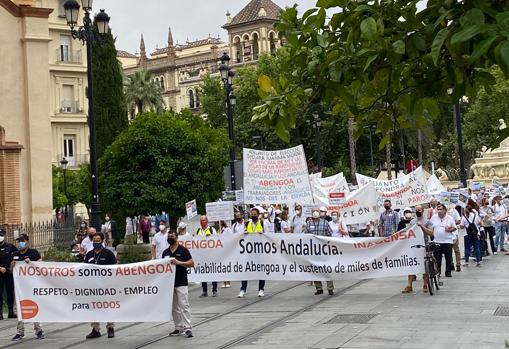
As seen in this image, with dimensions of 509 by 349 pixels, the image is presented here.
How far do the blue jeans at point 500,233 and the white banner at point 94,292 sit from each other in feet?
49.3

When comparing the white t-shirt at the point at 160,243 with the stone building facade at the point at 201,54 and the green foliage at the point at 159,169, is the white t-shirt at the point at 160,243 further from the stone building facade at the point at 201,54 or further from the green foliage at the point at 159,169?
the stone building facade at the point at 201,54

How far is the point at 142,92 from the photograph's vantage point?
96.4 meters

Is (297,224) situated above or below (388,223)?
above

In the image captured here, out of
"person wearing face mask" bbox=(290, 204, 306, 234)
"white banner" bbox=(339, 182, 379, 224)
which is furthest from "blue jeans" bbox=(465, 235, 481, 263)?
"white banner" bbox=(339, 182, 379, 224)

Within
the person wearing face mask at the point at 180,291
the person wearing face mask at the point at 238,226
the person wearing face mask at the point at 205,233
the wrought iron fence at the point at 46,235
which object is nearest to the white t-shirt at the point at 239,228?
the person wearing face mask at the point at 238,226

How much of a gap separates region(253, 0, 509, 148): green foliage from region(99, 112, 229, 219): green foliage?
Answer: 2490cm

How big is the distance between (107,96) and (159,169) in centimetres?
1748

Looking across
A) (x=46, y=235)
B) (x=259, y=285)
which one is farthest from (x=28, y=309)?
(x=46, y=235)

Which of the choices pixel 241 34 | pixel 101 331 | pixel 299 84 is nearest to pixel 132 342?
pixel 101 331

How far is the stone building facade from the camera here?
134375 mm

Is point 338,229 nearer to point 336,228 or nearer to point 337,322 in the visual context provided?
point 336,228

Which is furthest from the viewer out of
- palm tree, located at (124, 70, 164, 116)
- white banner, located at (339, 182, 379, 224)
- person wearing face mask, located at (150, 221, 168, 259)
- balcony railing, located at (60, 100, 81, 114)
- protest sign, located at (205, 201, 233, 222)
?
palm tree, located at (124, 70, 164, 116)

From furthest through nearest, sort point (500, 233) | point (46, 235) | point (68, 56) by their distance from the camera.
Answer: point (68, 56), point (46, 235), point (500, 233)

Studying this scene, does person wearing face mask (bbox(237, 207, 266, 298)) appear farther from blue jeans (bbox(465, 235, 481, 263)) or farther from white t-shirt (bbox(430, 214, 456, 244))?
blue jeans (bbox(465, 235, 481, 263))
